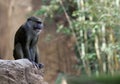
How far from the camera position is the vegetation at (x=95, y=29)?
593cm

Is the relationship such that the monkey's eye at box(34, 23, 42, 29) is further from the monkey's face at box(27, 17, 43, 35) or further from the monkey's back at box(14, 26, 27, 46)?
the monkey's back at box(14, 26, 27, 46)

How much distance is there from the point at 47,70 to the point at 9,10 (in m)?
1.87

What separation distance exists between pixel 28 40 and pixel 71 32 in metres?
4.22

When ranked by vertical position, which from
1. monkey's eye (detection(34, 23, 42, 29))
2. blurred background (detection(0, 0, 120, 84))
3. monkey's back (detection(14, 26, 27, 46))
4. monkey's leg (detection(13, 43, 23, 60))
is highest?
monkey's eye (detection(34, 23, 42, 29))

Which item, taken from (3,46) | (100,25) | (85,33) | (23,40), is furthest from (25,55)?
(3,46)

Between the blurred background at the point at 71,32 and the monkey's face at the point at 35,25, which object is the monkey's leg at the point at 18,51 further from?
the blurred background at the point at 71,32

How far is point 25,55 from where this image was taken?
2.96 m

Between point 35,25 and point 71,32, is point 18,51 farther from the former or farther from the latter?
point 71,32

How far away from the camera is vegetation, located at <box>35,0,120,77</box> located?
19.4ft

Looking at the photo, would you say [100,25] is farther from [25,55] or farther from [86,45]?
[25,55]

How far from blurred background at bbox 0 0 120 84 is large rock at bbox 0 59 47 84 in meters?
3.51

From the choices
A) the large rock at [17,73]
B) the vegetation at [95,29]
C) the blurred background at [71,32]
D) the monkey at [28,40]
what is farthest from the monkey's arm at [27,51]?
the blurred background at [71,32]

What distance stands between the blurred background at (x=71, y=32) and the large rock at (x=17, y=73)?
351 centimetres

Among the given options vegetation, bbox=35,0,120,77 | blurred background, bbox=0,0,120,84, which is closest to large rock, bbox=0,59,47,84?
vegetation, bbox=35,0,120,77
